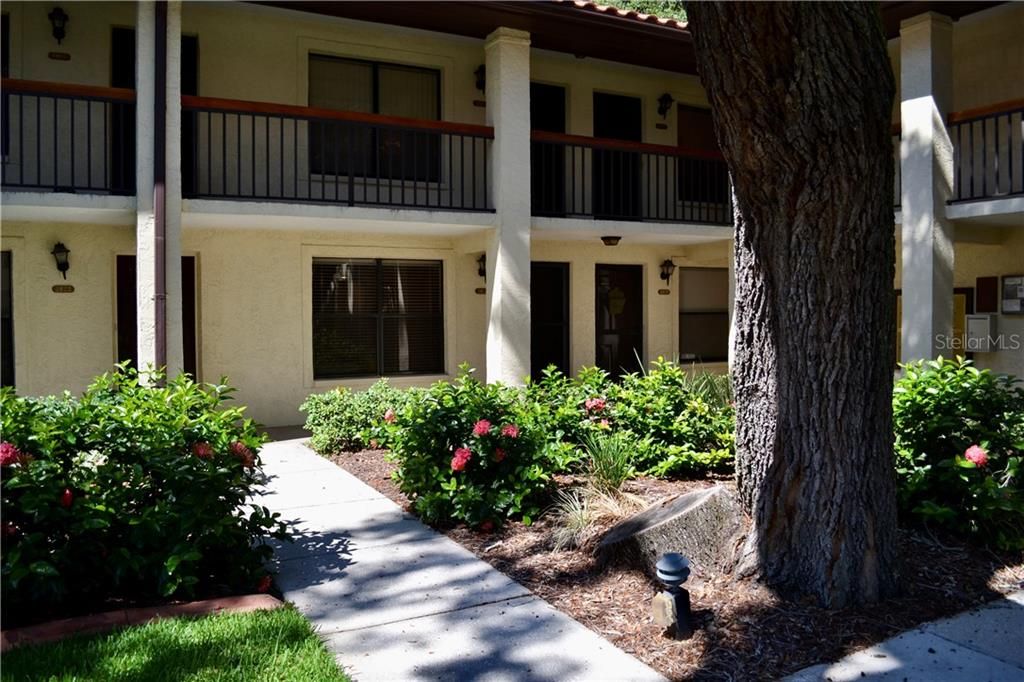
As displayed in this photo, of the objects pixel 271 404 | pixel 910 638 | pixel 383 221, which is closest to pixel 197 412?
pixel 910 638

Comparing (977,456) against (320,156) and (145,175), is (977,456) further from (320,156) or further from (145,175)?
(320,156)

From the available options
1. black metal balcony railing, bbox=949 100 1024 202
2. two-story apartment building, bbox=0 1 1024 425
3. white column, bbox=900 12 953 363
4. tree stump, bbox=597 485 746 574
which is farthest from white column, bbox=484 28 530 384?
tree stump, bbox=597 485 746 574

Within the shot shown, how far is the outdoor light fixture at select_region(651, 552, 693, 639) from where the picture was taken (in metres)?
3.87

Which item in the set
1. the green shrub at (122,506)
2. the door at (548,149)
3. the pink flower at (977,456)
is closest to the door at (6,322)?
the green shrub at (122,506)

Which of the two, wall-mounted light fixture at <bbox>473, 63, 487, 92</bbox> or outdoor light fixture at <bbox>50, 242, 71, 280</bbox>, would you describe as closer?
outdoor light fixture at <bbox>50, 242, 71, 280</bbox>

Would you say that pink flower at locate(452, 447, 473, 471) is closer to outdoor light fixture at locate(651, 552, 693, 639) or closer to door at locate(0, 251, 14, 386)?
outdoor light fixture at locate(651, 552, 693, 639)

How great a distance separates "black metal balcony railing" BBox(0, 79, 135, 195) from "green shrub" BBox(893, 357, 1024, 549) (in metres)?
8.23

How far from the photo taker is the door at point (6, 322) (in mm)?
9664

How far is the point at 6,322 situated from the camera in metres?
9.73

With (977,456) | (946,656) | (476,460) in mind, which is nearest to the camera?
(946,656)

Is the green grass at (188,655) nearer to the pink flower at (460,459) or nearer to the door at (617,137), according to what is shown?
the pink flower at (460,459)

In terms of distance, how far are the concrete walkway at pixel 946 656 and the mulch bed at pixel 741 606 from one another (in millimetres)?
81

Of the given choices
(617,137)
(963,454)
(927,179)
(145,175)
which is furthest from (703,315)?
(145,175)

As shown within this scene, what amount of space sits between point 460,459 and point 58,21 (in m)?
7.93
